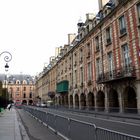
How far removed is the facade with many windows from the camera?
79.4 ft

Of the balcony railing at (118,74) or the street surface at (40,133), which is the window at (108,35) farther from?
the street surface at (40,133)

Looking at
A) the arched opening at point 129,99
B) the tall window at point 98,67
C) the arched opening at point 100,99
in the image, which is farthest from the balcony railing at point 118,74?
the arched opening at point 100,99

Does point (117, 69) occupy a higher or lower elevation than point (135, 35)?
lower

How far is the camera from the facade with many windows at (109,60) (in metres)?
24.2

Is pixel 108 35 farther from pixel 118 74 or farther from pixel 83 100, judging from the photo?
pixel 83 100

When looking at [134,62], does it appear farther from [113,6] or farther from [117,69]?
[113,6]

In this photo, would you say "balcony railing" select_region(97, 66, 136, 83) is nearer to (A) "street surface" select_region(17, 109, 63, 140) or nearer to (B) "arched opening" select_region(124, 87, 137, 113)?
(B) "arched opening" select_region(124, 87, 137, 113)

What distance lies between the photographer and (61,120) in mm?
10602

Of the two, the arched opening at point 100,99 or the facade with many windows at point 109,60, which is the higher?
the facade with many windows at point 109,60

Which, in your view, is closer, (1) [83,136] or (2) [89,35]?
(1) [83,136]

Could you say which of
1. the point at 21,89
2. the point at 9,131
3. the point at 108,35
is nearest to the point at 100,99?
the point at 108,35

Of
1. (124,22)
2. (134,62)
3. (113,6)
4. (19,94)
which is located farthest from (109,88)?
(19,94)

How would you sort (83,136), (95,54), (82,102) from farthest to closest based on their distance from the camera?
(82,102) < (95,54) < (83,136)

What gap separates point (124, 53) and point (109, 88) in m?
4.77
